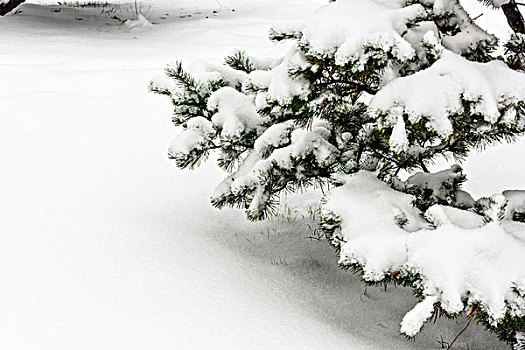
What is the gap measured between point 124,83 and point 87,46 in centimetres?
127

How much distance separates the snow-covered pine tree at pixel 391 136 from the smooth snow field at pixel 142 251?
0.88 ft

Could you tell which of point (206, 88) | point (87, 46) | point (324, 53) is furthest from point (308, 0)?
point (324, 53)

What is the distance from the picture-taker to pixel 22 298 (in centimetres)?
183

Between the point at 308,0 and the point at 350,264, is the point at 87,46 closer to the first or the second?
the point at 308,0

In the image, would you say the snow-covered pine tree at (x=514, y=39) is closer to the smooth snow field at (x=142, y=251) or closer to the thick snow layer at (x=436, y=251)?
the thick snow layer at (x=436, y=251)

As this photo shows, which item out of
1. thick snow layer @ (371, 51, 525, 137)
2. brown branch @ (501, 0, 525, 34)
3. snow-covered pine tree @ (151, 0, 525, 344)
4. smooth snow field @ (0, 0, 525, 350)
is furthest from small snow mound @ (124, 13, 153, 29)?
thick snow layer @ (371, 51, 525, 137)

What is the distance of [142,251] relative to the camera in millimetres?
2139

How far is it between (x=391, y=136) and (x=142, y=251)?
102 centimetres

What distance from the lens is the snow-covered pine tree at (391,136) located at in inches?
61.1

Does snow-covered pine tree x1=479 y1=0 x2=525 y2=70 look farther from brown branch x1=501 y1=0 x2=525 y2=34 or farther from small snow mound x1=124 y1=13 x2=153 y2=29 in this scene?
small snow mound x1=124 y1=13 x2=153 y2=29

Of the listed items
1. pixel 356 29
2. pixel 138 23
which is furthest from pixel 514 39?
pixel 138 23

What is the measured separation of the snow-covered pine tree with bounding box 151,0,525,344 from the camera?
1.55 m

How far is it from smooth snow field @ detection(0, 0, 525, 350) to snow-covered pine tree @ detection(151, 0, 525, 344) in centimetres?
27

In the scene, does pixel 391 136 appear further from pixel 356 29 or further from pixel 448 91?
pixel 356 29
